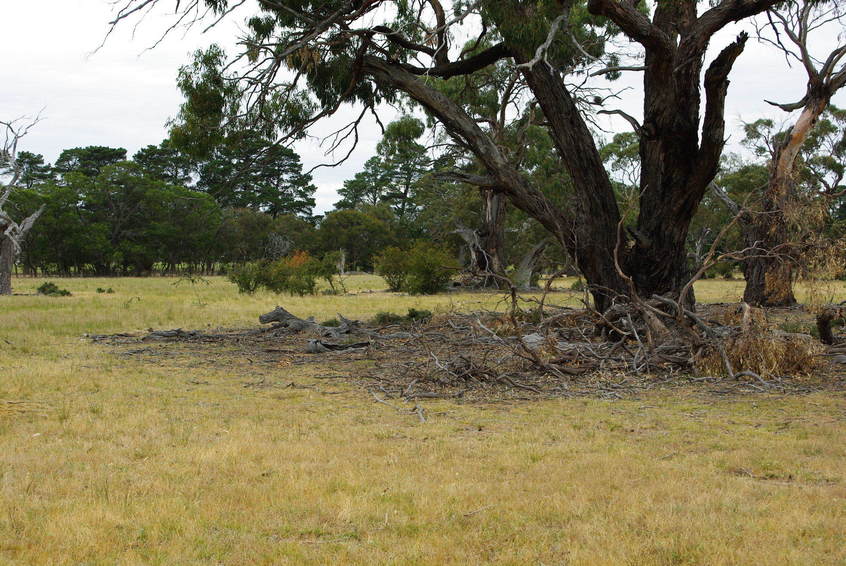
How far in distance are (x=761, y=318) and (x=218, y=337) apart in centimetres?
969

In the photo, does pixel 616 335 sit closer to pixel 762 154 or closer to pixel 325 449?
pixel 325 449

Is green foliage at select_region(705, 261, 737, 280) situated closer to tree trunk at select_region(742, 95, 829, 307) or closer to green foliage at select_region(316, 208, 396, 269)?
green foliage at select_region(316, 208, 396, 269)

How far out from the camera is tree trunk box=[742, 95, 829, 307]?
1305 cm

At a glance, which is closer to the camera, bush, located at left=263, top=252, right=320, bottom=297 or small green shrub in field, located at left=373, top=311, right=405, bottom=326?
small green shrub in field, located at left=373, top=311, right=405, bottom=326

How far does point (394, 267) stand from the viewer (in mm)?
30969

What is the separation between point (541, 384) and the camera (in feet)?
29.6

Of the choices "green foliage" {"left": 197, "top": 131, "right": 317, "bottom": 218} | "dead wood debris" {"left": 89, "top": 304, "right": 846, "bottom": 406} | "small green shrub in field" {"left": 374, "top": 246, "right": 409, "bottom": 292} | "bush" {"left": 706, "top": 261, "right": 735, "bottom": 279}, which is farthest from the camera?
"green foliage" {"left": 197, "top": 131, "right": 317, "bottom": 218}

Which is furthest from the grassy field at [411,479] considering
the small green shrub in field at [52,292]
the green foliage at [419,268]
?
the small green shrub in field at [52,292]

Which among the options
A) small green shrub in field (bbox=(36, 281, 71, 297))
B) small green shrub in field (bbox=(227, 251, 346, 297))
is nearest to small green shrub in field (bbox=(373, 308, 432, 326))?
small green shrub in field (bbox=(227, 251, 346, 297))

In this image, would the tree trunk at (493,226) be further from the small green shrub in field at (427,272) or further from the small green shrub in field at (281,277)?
the small green shrub in field at (281,277)

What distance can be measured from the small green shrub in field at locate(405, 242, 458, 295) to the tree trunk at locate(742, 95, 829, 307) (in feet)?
38.0

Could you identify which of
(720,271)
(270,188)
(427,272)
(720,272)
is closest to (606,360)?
(427,272)

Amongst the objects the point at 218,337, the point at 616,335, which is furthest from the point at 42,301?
the point at 616,335

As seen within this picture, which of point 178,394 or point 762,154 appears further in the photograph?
point 762,154
